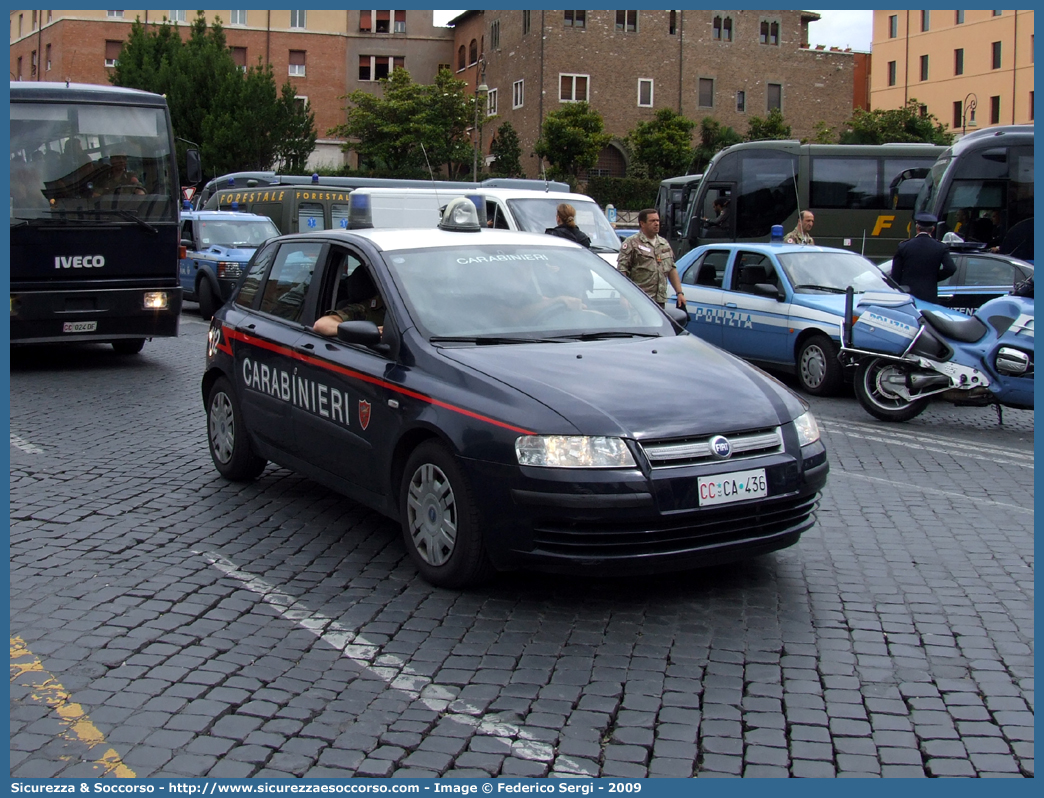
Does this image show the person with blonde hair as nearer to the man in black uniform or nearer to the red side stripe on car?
the man in black uniform

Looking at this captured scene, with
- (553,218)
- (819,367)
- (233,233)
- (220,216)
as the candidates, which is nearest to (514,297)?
(819,367)

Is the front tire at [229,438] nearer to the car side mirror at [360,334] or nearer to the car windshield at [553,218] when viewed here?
the car side mirror at [360,334]

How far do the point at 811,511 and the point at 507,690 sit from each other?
194cm

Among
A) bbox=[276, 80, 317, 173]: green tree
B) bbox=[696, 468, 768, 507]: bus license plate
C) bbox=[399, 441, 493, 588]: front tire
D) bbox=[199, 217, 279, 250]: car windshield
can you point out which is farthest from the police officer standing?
bbox=[276, 80, 317, 173]: green tree

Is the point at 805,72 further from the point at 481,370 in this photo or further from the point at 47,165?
the point at 481,370

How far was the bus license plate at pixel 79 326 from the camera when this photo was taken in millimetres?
13641

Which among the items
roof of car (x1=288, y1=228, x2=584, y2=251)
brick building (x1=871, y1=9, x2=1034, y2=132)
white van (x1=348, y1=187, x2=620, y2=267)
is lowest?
roof of car (x1=288, y1=228, x2=584, y2=251)

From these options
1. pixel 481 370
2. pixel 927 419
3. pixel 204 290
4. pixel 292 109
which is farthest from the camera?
pixel 292 109

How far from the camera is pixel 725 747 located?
384 centimetres

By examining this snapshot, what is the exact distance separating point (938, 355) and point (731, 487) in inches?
250

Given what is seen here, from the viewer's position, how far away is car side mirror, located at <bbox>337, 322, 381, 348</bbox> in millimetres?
5910

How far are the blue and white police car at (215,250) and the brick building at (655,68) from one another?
49110 millimetres

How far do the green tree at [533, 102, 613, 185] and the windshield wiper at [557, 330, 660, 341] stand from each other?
59.0 m

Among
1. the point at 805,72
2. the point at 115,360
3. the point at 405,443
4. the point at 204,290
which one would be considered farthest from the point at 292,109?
the point at 405,443
